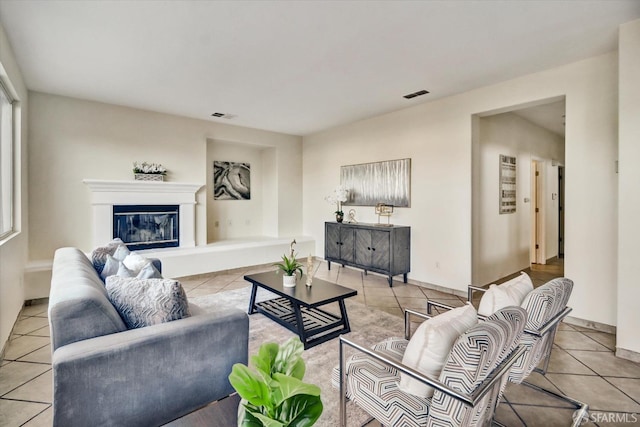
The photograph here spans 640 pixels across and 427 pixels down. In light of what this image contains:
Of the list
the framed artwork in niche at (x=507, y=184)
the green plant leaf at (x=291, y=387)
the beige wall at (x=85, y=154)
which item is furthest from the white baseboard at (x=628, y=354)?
the beige wall at (x=85, y=154)

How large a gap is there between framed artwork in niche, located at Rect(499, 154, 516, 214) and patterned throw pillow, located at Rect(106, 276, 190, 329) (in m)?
4.84

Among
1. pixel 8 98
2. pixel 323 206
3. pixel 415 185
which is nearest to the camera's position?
pixel 8 98

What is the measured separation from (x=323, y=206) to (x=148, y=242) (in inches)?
127

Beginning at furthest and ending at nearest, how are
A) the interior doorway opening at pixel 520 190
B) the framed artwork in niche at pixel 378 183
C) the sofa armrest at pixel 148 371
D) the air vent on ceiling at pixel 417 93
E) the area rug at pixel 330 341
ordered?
the framed artwork in niche at pixel 378 183 → the interior doorway opening at pixel 520 190 → the air vent on ceiling at pixel 417 93 → the area rug at pixel 330 341 → the sofa armrest at pixel 148 371

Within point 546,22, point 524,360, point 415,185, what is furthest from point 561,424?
point 415,185

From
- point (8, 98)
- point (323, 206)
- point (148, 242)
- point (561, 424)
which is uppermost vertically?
point (8, 98)

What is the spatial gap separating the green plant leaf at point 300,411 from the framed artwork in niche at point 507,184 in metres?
5.01

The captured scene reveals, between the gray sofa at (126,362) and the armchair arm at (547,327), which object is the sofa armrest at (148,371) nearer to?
the gray sofa at (126,362)

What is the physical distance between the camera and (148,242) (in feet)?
16.7

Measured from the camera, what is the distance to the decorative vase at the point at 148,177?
16.0ft

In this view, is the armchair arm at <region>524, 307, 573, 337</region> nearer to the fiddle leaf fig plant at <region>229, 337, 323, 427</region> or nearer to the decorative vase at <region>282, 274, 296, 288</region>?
the fiddle leaf fig plant at <region>229, 337, 323, 427</region>

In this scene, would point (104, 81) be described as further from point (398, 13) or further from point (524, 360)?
point (524, 360)

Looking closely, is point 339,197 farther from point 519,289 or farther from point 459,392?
point 459,392

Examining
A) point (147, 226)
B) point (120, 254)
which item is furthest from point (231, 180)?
point (120, 254)
